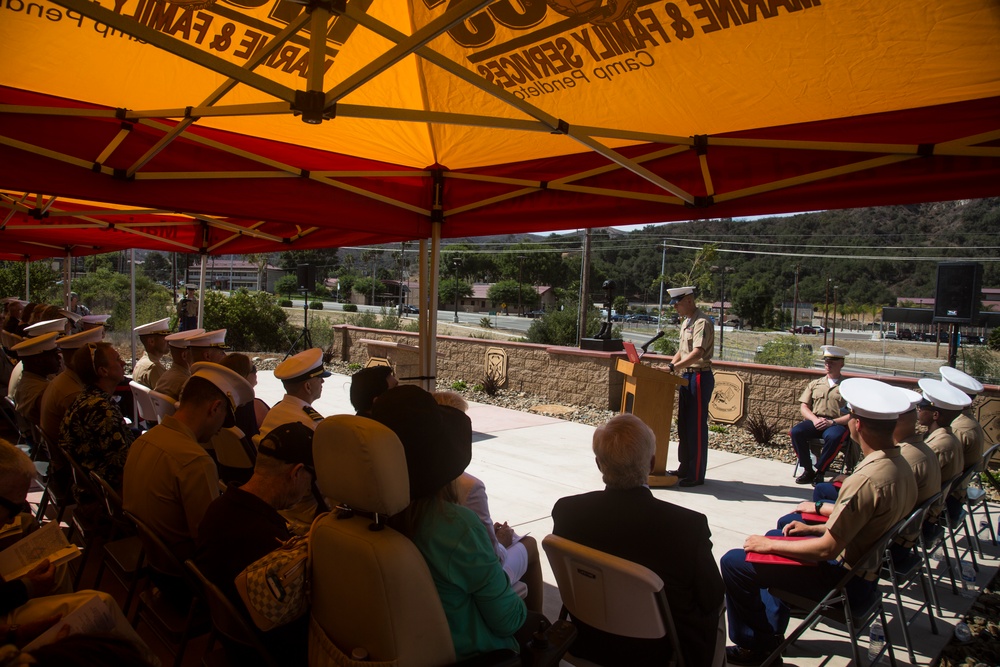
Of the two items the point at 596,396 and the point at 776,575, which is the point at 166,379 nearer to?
the point at 776,575

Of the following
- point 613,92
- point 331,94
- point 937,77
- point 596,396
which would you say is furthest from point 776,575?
point 596,396

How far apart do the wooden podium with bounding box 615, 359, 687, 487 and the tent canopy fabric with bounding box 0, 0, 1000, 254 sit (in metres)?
2.61

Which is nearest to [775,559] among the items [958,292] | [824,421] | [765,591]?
[765,591]

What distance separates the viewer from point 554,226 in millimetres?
3826

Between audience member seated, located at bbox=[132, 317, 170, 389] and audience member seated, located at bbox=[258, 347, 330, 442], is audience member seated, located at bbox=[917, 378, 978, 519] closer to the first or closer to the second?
audience member seated, located at bbox=[258, 347, 330, 442]

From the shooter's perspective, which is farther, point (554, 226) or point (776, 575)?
point (554, 226)

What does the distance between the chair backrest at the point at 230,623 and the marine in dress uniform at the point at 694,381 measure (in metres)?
4.78

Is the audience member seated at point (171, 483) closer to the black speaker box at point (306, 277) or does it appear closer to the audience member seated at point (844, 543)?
the audience member seated at point (844, 543)

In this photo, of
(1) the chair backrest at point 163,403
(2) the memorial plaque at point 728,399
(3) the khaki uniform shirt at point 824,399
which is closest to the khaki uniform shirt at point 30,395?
(1) the chair backrest at point 163,403

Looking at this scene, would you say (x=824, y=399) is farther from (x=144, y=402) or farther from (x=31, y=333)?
(x=31, y=333)

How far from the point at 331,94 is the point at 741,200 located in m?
2.09

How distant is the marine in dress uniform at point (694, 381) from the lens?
589 centimetres

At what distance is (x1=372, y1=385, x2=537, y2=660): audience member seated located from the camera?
1.71 meters

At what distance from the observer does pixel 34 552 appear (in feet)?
5.90
